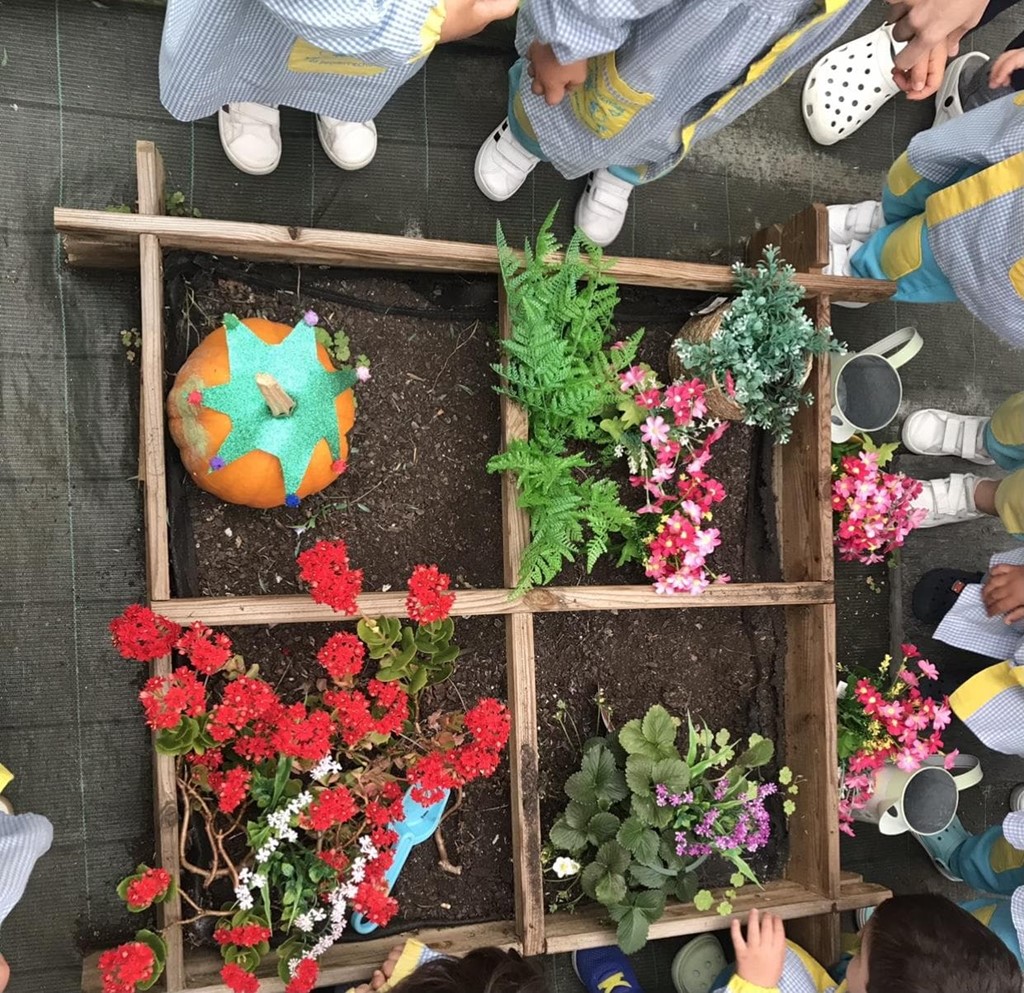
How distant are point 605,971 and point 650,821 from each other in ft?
1.85

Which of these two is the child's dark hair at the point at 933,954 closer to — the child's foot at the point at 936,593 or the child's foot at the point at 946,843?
the child's foot at the point at 946,843

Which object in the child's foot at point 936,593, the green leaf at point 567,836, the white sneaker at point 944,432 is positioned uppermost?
the white sneaker at point 944,432

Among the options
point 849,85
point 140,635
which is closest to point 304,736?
point 140,635

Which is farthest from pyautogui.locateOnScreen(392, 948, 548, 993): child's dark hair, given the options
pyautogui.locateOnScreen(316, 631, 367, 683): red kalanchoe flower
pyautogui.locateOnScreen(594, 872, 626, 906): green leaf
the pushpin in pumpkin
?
the pushpin in pumpkin

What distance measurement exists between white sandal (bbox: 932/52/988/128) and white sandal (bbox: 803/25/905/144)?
0.64 ft

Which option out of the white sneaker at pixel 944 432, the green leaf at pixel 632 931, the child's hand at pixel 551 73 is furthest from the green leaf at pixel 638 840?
the child's hand at pixel 551 73

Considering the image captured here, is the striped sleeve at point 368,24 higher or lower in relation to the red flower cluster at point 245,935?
higher

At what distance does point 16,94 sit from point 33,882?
1.88 m

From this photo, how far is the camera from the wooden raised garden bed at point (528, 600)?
162cm

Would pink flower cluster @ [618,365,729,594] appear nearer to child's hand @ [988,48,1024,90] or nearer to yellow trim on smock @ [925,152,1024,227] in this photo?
yellow trim on smock @ [925,152,1024,227]

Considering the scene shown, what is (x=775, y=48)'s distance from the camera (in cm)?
144

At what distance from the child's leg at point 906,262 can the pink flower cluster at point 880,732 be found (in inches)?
38.6

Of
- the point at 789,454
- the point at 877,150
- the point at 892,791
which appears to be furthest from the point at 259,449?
the point at 877,150

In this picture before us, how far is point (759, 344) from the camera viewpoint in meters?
1.84
